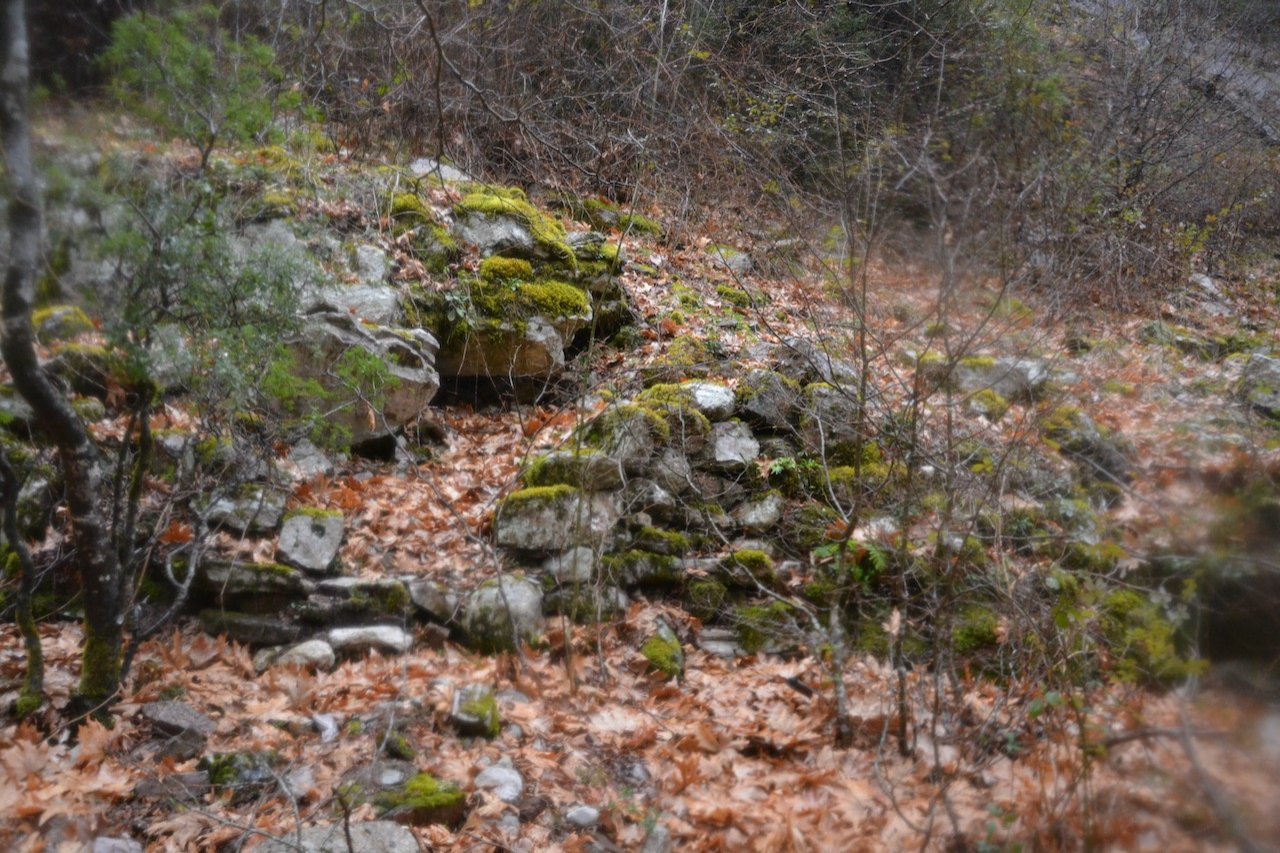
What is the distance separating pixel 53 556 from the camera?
475 cm

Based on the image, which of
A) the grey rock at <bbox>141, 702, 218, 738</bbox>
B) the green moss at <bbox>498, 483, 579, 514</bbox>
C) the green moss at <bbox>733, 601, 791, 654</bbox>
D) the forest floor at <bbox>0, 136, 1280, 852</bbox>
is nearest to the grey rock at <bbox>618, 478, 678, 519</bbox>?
the green moss at <bbox>498, 483, 579, 514</bbox>

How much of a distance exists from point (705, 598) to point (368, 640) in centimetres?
214

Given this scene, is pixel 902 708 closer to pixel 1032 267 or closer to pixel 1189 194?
pixel 1032 267

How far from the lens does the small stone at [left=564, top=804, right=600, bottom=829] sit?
11.9 ft

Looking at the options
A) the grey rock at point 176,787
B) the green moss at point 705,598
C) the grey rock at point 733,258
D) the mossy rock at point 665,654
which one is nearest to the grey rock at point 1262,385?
the green moss at point 705,598

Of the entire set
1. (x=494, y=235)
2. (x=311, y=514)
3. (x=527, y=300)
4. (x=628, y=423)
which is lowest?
(x=311, y=514)

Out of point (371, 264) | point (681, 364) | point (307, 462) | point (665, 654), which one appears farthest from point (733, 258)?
point (665, 654)

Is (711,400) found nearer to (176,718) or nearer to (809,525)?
(809,525)

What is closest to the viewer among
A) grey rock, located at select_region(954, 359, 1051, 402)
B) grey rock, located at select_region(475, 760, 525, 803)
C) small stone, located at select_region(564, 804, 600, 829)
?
small stone, located at select_region(564, 804, 600, 829)

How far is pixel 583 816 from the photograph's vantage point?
12.0 ft

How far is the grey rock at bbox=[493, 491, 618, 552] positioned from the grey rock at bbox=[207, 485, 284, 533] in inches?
56.9

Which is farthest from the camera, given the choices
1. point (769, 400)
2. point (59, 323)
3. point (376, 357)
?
point (769, 400)

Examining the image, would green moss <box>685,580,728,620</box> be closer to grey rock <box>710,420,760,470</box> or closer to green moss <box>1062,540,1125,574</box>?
grey rock <box>710,420,760,470</box>

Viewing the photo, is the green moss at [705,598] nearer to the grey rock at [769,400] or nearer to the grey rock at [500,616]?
the grey rock at [500,616]
